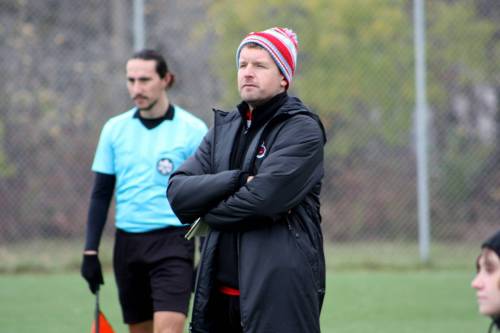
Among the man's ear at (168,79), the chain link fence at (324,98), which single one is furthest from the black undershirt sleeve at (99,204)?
the chain link fence at (324,98)

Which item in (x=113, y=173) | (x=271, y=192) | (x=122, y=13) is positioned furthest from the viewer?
(x=122, y=13)

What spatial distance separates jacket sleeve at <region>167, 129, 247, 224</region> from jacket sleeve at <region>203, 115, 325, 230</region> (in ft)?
0.13

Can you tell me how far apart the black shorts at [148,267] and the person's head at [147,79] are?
85 cm

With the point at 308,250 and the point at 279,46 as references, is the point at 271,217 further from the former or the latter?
the point at 279,46

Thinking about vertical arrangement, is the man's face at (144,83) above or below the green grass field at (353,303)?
above

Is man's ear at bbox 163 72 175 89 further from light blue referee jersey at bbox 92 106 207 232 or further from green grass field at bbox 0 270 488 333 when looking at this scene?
green grass field at bbox 0 270 488 333

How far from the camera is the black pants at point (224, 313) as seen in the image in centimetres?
393

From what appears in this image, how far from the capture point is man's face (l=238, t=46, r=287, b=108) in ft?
12.9

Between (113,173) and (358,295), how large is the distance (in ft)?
12.4

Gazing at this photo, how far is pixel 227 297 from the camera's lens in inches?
156

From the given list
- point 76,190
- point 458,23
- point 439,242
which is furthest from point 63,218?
point 458,23

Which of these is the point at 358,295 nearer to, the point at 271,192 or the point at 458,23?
the point at 458,23

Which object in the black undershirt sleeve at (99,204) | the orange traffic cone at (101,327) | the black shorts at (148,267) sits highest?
the black undershirt sleeve at (99,204)

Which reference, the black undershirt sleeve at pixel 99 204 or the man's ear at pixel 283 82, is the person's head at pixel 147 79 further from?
the man's ear at pixel 283 82
